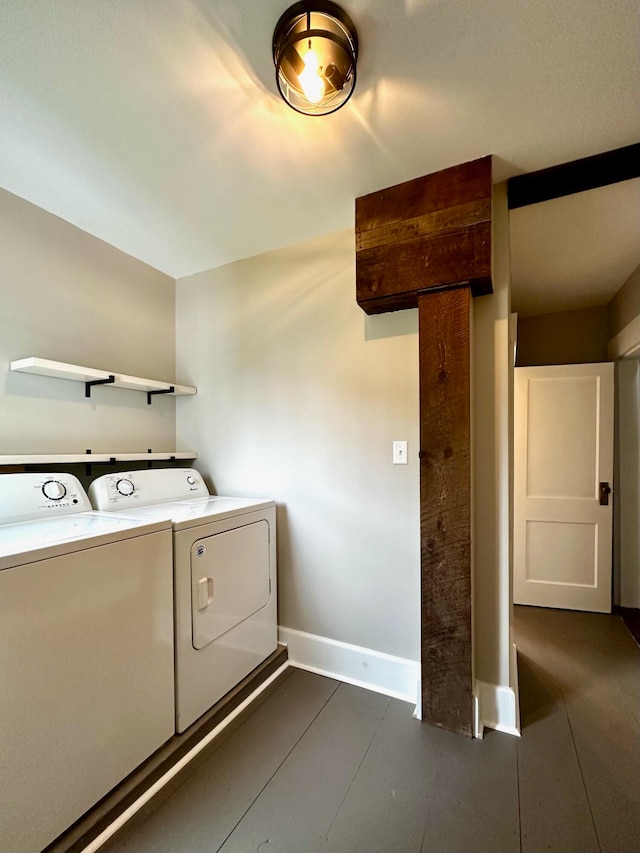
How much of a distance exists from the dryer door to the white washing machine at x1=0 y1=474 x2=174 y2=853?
0.45 feet

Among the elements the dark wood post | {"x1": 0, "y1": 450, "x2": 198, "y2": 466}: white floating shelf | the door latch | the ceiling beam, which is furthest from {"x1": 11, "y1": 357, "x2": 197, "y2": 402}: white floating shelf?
the door latch

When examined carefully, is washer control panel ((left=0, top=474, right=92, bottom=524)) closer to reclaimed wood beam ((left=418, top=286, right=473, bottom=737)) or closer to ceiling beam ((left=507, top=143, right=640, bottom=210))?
reclaimed wood beam ((left=418, top=286, right=473, bottom=737))

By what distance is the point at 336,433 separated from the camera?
1965mm

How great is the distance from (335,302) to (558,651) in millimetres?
2434

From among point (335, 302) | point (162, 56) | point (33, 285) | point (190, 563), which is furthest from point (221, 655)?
point (162, 56)

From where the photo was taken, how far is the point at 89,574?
1.18 metres

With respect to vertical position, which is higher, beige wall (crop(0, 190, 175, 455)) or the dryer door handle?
beige wall (crop(0, 190, 175, 455))

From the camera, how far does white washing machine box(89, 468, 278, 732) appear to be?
59.4 inches

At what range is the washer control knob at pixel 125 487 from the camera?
1.85 meters

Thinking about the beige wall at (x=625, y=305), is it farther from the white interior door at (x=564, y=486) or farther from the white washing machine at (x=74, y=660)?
the white washing machine at (x=74, y=660)

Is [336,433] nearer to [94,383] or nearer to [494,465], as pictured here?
[494,465]

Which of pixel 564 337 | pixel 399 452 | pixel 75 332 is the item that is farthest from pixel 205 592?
pixel 564 337

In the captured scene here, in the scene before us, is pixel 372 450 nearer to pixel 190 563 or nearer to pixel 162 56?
pixel 190 563

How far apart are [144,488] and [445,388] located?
1.59 m
